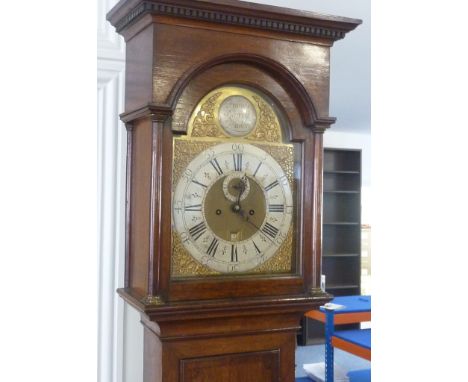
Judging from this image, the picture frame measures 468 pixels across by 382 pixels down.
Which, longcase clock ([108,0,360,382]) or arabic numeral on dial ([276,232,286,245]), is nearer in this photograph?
longcase clock ([108,0,360,382])

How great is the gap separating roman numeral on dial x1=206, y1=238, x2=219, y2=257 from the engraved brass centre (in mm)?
15

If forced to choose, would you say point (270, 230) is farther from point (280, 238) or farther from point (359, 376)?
point (359, 376)

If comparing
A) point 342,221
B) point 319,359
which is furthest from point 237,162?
point 342,221

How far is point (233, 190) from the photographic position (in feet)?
3.98

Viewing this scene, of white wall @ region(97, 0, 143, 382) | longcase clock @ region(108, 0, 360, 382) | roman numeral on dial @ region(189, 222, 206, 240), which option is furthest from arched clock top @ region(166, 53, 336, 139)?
white wall @ region(97, 0, 143, 382)

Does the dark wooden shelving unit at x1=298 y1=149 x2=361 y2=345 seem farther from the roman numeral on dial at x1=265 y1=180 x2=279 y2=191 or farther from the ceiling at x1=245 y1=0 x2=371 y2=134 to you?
the roman numeral on dial at x1=265 y1=180 x2=279 y2=191

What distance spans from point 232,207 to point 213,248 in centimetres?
10

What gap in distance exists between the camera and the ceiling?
2225 millimetres
